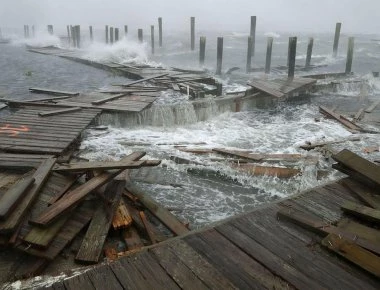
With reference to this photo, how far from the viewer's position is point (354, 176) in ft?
19.2

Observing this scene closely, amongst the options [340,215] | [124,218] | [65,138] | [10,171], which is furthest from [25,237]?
[65,138]

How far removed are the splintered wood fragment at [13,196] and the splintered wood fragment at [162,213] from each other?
180 centimetres

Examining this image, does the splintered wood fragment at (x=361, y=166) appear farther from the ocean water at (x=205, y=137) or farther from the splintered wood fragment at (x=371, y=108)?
the splintered wood fragment at (x=371, y=108)

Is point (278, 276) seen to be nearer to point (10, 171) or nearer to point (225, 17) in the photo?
point (10, 171)

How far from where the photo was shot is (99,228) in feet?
16.5

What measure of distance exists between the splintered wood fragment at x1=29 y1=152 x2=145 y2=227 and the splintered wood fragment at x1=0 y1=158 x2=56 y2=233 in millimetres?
243

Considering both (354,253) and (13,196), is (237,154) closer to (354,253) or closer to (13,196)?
(354,253)

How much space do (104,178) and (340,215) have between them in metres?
3.81

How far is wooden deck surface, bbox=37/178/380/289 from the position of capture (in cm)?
345

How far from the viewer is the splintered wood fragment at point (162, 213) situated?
214 inches

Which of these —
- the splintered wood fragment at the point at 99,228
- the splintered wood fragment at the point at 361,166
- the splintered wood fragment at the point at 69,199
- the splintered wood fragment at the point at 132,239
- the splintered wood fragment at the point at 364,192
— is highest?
the splintered wood fragment at the point at 361,166

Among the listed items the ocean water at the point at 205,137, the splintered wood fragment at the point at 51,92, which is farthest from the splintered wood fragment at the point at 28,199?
the splintered wood fragment at the point at 51,92

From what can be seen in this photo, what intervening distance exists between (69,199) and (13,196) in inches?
31.0

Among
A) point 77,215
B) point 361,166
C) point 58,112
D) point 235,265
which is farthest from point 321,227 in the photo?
point 58,112
